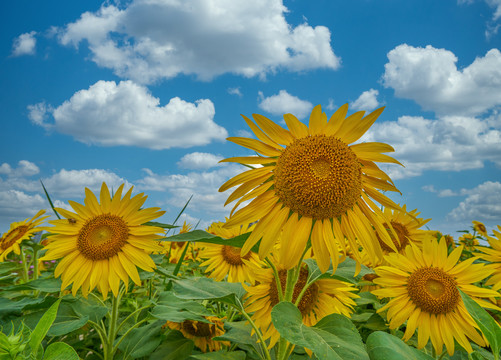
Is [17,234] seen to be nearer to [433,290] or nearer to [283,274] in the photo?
[283,274]

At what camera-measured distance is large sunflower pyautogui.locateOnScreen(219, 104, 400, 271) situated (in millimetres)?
1649

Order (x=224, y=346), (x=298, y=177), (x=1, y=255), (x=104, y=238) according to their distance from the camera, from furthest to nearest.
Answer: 1. (x=1, y=255)
2. (x=224, y=346)
3. (x=104, y=238)
4. (x=298, y=177)

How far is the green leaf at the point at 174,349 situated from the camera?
2193mm

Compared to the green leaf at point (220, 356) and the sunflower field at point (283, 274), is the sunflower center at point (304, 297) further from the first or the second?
the green leaf at point (220, 356)

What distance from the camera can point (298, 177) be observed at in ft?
5.46

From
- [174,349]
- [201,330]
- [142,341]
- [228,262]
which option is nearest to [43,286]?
[142,341]

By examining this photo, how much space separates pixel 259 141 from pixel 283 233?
421mm

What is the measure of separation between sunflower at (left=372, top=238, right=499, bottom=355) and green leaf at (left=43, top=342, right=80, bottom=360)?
5.85 ft

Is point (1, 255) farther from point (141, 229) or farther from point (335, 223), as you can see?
point (335, 223)

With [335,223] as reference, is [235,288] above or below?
below

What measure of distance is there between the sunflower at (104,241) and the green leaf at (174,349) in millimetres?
402

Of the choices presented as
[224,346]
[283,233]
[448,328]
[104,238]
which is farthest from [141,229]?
[448,328]

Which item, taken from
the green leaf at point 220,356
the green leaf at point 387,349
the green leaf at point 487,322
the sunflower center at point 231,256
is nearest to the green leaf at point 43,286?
the green leaf at point 220,356

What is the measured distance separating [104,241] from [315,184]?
4.99ft
